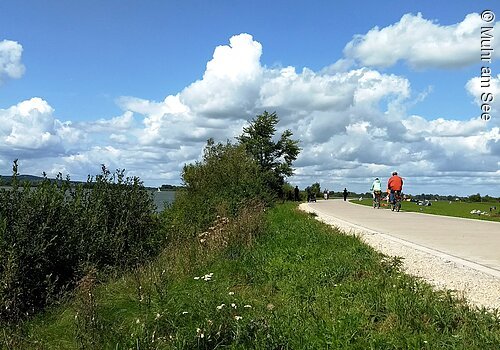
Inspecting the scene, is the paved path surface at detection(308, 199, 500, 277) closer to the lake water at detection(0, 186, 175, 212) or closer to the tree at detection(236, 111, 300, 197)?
the lake water at detection(0, 186, 175, 212)

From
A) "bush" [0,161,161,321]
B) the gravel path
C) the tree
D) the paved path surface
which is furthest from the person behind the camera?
the tree

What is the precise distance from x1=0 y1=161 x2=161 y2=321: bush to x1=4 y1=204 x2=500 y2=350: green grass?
48.1 inches

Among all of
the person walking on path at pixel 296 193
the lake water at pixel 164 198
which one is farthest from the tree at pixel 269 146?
the lake water at pixel 164 198

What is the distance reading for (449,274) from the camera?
8.08 m

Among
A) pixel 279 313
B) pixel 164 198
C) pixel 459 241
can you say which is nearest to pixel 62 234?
pixel 279 313

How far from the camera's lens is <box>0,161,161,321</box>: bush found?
10828 millimetres

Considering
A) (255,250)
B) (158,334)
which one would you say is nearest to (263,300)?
(158,334)

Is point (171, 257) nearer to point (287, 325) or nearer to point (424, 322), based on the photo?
point (287, 325)

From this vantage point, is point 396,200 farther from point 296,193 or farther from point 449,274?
point 296,193

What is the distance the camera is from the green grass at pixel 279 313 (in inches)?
221

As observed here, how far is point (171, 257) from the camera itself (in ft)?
42.0

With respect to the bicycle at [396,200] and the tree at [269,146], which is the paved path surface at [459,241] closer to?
the bicycle at [396,200]

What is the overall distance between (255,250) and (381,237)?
3586mm

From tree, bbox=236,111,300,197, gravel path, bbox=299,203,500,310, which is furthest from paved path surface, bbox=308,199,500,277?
tree, bbox=236,111,300,197
